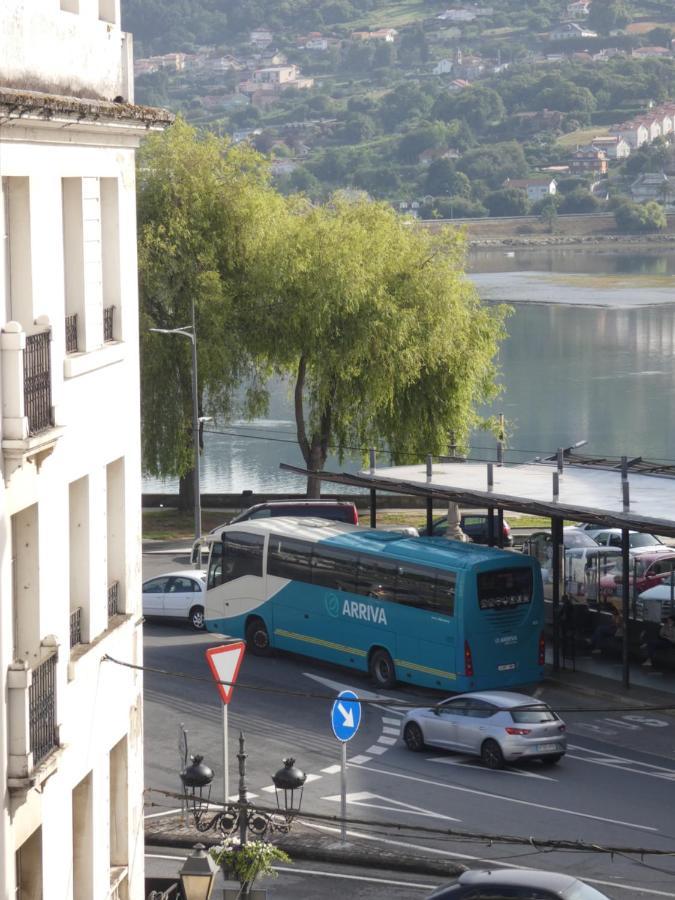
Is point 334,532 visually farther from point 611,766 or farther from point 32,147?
point 32,147

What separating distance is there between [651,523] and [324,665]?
27.1 ft

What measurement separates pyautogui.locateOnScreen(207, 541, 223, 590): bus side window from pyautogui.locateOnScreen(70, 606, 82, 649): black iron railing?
67.1 feet

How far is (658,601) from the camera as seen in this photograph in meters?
31.4

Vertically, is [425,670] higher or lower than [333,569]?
lower

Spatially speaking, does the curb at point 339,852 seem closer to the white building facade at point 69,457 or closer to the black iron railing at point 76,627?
the white building facade at point 69,457

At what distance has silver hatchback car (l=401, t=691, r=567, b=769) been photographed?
24812 millimetres

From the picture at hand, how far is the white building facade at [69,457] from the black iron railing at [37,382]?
18mm

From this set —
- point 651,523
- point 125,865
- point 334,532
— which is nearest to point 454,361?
point 334,532

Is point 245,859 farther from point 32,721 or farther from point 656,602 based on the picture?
point 656,602

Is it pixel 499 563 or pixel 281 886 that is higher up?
pixel 499 563

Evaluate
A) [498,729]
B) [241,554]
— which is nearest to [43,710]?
[498,729]

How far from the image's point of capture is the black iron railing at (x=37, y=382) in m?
12.0

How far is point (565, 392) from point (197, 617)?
217 ft

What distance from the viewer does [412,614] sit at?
97.8ft
